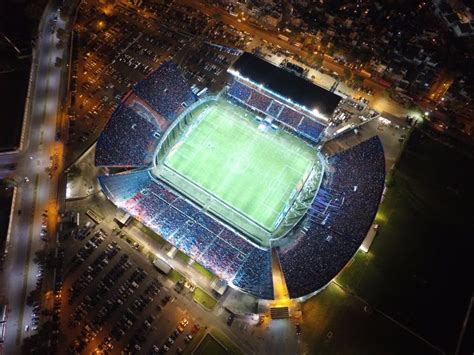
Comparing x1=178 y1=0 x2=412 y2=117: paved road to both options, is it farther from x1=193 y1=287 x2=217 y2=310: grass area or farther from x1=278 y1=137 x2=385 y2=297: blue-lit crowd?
x1=193 y1=287 x2=217 y2=310: grass area

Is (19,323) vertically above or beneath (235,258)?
beneath

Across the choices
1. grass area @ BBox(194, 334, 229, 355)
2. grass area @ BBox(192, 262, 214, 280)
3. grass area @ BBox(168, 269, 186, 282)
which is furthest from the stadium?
grass area @ BBox(194, 334, 229, 355)

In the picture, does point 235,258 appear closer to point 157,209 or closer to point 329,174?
point 157,209

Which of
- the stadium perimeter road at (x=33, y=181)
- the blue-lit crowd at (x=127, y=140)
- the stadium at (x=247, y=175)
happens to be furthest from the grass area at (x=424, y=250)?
the stadium perimeter road at (x=33, y=181)

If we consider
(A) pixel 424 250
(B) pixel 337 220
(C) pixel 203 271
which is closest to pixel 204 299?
(C) pixel 203 271

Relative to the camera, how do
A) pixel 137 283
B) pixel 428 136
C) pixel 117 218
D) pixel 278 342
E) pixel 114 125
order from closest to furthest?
pixel 278 342
pixel 137 283
pixel 117 218
pixel 114 125
pixel 428 136

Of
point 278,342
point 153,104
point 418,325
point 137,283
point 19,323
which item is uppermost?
point 153,104

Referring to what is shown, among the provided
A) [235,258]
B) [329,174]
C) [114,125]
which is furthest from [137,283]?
[329,174]
